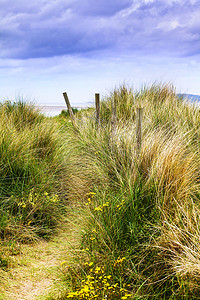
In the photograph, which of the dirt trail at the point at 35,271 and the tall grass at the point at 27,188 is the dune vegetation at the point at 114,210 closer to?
the tall grass at the point at 27,188

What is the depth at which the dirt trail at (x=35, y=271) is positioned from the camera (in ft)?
11.4

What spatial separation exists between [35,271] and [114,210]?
57.0 inches

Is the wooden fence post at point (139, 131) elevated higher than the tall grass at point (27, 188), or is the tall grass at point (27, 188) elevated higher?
the wooden fence post at point (139, 131)

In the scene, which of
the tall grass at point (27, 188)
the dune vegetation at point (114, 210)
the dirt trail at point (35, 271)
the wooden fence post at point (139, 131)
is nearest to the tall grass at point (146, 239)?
the dune vegetation at point (114, 210)

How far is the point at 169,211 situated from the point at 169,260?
682 mm

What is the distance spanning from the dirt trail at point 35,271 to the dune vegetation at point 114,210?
0.21 metres

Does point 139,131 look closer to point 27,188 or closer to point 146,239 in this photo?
point 146,239

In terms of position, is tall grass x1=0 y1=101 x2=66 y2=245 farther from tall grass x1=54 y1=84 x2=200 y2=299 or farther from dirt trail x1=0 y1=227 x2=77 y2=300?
tall grass x1=54 y1=84 x2=200 y2=299

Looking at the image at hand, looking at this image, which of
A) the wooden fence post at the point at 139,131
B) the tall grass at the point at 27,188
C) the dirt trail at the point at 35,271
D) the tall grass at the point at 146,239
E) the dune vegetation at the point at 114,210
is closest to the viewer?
→ the tall grass at the point at 146,239

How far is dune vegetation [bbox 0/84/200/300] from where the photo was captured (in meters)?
3.08

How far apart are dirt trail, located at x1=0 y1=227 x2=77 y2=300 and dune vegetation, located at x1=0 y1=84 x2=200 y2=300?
0.68 ft

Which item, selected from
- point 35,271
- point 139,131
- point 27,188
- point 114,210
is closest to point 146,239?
point 114,210

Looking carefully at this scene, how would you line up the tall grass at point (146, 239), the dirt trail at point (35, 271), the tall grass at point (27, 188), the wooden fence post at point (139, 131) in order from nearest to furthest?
the tall grass at point (146, 239)
the dirt trail at point (35, 271)
the tall grass at point (27, 188)
the wooden fence post at point (139, 131)

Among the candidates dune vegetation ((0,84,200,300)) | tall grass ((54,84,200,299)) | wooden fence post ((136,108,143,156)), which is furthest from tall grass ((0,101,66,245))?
wooden fence post ((136,108,143,156))
